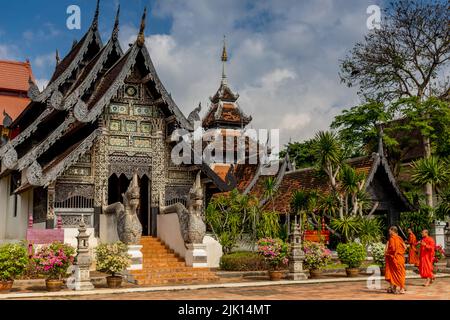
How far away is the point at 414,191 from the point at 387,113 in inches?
164

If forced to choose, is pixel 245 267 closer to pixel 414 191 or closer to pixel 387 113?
pixel 414 191

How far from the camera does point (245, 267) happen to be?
17.3 metres

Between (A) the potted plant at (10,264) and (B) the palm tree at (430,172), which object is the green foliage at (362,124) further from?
(A) the potted plant at (10,264)

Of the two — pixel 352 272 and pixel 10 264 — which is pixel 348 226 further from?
pixel 10 264

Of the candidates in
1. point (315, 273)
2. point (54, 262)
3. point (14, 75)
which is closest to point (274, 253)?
point (315, 273)

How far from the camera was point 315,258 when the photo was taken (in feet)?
51.7

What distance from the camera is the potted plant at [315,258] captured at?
15.8 m

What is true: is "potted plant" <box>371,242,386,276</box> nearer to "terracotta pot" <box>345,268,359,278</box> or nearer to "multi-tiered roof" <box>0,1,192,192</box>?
"terracotta pot" <box>345,268,359,278</box>

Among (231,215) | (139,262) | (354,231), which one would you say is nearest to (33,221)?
(139,262)

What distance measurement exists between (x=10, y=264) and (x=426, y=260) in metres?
9.63

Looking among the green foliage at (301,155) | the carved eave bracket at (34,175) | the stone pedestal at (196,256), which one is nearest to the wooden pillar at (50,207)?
the carved eave bracket at (34,175)

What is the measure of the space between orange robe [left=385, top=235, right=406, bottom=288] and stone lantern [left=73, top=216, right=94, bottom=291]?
6.38 m

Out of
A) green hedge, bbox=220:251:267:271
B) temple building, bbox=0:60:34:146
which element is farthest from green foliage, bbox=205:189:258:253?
temple building, bbox=0:60:34:146

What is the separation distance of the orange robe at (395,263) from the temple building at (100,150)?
23.3 feet
